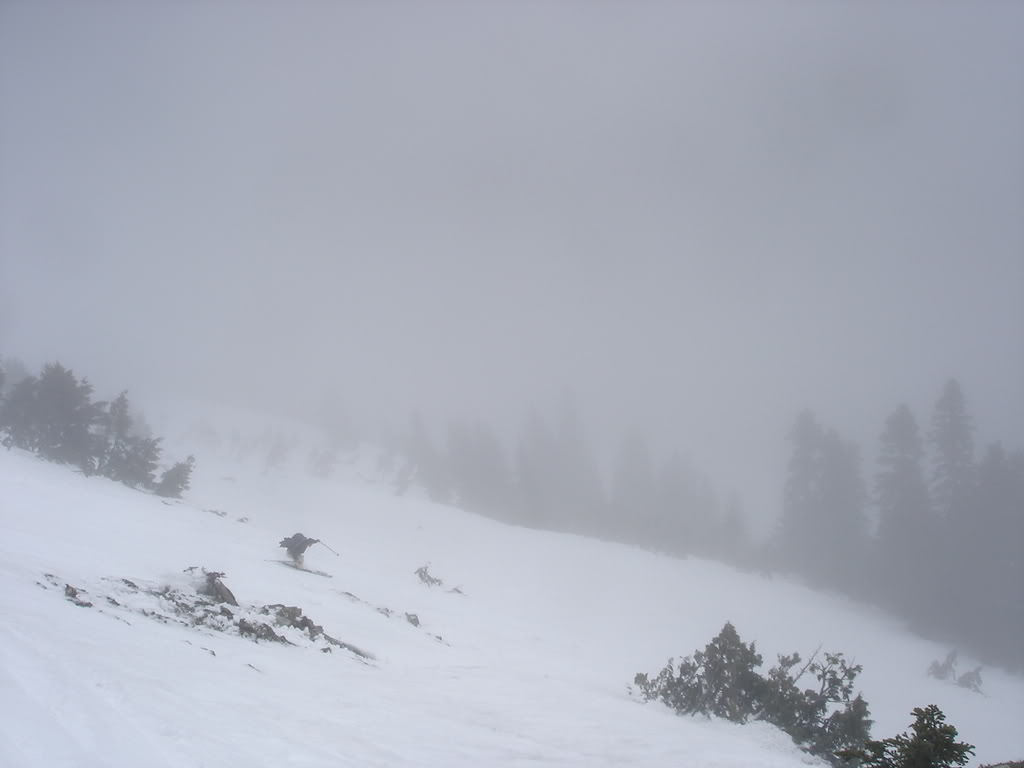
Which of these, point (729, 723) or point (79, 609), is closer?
point (79, 609)

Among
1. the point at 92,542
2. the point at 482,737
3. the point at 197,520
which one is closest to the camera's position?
the point at 482,737

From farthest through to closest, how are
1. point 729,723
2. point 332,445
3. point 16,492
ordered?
point 332,445, point 16,492, point 729,723

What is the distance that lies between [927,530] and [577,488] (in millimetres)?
A: 27721

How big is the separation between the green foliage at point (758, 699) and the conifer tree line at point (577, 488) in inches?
1293

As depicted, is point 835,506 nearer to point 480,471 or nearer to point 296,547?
point 480,471

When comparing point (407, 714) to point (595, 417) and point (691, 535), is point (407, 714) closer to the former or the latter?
point (691, 535)

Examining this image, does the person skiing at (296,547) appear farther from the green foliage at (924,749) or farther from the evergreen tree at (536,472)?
the evergreen tree at (536,472)

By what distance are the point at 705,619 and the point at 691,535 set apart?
71.1 ft

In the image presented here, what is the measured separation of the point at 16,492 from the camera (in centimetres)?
1270

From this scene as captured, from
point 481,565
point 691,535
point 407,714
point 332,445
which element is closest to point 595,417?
point 332,445

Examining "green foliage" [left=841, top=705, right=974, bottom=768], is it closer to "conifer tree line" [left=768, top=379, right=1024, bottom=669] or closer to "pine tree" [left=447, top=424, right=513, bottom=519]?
"conifer tree line" [left=768, top=379, right=1024, bottom=669]

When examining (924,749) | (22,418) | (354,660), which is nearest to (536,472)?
(22,418)

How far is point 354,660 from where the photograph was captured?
353 inches

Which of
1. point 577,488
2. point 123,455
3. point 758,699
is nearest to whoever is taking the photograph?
point 758,699
